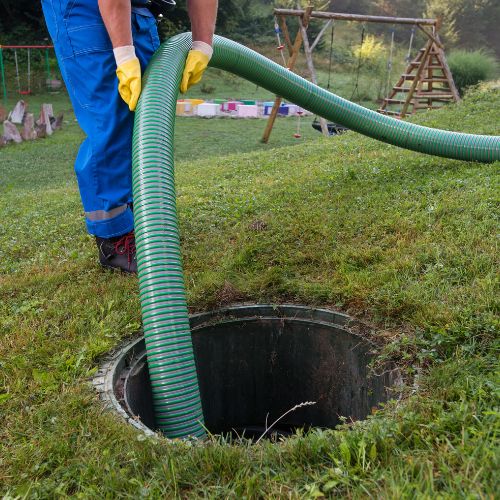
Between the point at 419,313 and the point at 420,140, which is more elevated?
the point at 420,140

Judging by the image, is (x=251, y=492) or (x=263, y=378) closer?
(x=251, y=492)

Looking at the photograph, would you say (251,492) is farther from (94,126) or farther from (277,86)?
(277,86)

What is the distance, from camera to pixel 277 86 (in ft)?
12.9

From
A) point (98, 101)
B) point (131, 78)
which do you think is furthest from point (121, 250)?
point (131, 78)

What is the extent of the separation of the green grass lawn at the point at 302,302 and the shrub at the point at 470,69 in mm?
15312

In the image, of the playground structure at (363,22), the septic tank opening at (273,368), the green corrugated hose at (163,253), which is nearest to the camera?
the green corrugated hose at (163,253)

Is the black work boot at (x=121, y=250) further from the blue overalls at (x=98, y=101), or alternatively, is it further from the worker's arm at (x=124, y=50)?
the worker's arm at (x=124, y=50)

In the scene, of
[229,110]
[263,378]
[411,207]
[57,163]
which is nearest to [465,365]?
[263,378]

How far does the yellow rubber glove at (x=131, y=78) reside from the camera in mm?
Result: 2516

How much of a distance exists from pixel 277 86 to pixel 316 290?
70.1 inches

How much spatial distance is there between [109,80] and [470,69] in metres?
18.1

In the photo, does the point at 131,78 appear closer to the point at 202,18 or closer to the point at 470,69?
the point at 202,18

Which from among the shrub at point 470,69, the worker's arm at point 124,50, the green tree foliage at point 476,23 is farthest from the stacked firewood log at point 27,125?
the green tree foliage at point 476,23

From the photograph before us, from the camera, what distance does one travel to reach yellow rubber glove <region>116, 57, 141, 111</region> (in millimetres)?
2516
